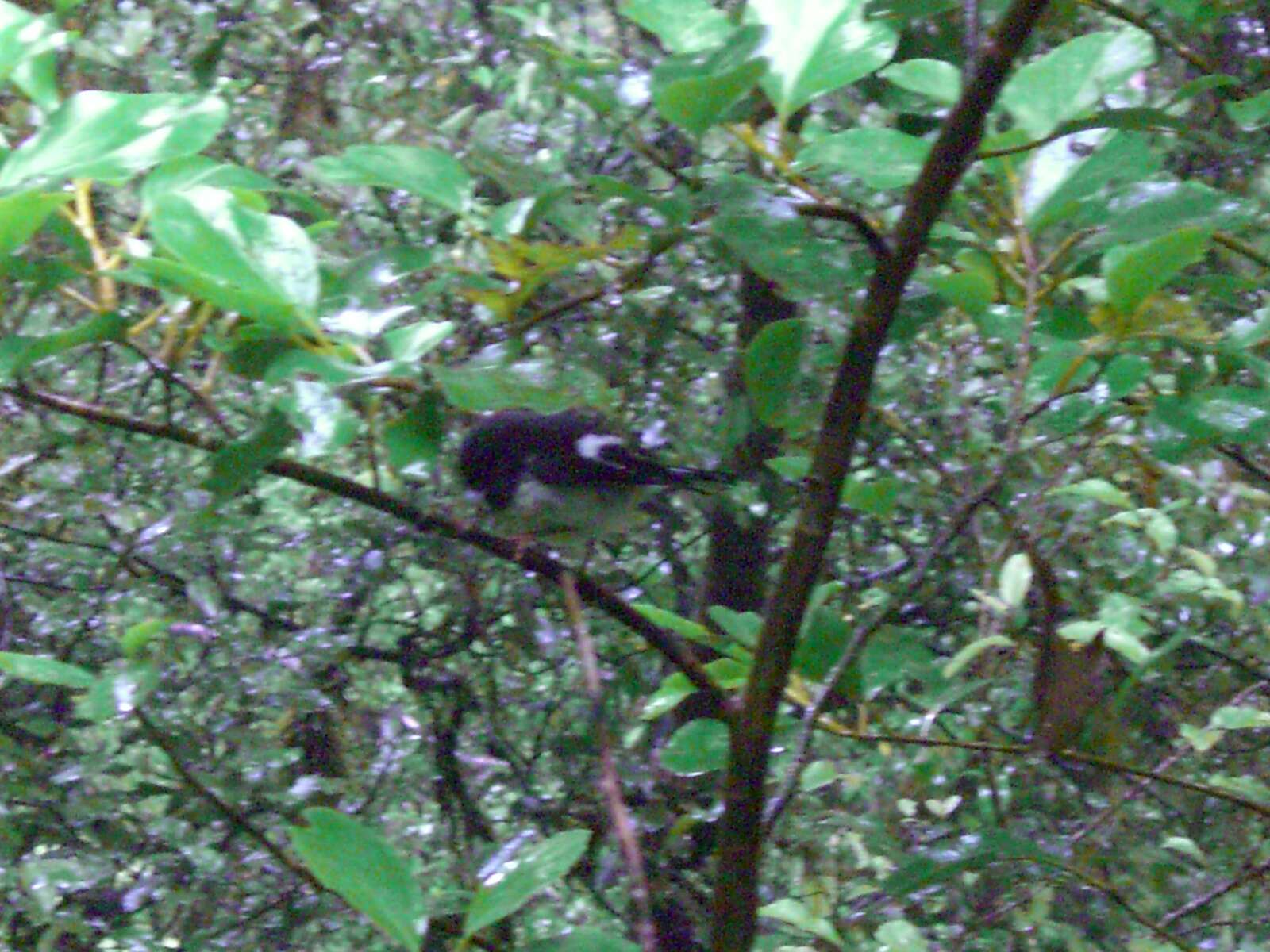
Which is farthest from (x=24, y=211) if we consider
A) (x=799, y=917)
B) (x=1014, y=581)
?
(x=1014, y=581)

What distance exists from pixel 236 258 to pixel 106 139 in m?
0.12

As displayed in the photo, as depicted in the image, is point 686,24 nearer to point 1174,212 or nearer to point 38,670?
point 1174,212

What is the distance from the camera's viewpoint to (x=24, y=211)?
83 cm

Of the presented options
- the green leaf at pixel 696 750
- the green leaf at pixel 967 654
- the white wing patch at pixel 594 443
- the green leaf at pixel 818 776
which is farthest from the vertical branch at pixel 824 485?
the white wing patch at pixel 594 443

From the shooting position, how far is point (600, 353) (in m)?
1.88

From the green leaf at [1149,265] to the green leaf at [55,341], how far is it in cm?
73

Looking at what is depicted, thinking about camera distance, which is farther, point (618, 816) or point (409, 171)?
point (409, 171)

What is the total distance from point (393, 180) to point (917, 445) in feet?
5.33

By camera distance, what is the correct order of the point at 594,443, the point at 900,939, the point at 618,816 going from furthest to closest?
the point at 594,443, the point at 900,939, the point at 618,816

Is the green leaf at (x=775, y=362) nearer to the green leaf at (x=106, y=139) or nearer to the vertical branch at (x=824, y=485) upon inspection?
the vertical branch at (x=824, y=485)

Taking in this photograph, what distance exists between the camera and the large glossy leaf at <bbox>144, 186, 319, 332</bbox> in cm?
83

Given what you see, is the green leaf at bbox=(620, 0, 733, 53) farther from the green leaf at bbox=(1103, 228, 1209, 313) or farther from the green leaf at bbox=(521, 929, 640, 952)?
the green leaf at bbox=(521, 929, 640, 952)

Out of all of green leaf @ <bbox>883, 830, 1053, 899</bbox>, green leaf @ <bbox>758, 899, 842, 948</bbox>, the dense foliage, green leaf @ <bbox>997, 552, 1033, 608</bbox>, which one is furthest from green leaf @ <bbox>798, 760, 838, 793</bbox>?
green leaf @ <bbox>883, 830, 1053, 899</bbox>

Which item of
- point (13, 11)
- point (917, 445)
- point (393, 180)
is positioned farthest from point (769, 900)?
point (13, 11)
